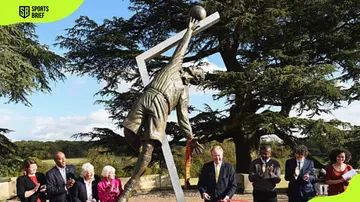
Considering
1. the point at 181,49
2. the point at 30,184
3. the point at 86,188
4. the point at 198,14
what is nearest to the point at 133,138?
the point at 86,188

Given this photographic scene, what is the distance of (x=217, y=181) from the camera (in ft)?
16.2

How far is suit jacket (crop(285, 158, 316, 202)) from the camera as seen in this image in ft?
18.4

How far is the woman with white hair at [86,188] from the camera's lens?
4.98 meters

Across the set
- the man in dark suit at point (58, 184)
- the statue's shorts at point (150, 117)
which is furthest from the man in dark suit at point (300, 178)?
the man in dark suit at point (58, 184)

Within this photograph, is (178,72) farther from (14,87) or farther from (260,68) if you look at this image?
(14,87)

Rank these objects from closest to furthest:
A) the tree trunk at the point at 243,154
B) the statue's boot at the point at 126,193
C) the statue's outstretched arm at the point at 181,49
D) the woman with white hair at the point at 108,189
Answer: the statue's boot at the point at 126,193 < the woman with white hair at the point at 108,189 < the statue's outstretched arm at the point at 181,49 < the tree trunk at the point at 243,154

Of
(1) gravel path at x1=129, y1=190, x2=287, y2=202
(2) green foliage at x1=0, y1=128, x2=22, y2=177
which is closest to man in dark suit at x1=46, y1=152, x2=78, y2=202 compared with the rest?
(1) gravel path at x1=129, y1=190, x2=287, y2=202

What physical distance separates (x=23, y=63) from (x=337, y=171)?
11.9 metres

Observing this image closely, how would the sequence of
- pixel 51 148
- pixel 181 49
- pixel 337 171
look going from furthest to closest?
pixel 51 148 → pixel 337 171 → pixel 181 49

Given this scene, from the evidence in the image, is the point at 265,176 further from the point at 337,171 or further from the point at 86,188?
the point at 86,188

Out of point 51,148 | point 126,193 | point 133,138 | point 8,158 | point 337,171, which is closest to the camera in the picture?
point 126,193

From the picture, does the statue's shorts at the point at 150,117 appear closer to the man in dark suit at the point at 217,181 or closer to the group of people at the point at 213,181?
the group of people at the point at 213,181

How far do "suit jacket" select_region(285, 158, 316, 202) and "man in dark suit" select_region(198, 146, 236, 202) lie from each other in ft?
3.68

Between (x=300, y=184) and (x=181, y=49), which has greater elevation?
(x=181, y=49)
